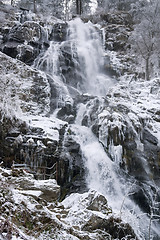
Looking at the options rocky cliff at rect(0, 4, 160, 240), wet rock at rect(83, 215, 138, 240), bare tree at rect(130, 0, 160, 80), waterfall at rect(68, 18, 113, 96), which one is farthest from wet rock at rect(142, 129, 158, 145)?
bare tree at rect(130, 0, 160, 80)

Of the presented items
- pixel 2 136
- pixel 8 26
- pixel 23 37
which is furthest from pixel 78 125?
pixel 8 26

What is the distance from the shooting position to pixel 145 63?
19.9m

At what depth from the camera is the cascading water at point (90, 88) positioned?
338 inches

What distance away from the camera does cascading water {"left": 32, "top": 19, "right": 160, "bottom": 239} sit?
8.59 meters

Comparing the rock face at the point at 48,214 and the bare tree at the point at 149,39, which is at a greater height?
the bare tree at the point at 149,39

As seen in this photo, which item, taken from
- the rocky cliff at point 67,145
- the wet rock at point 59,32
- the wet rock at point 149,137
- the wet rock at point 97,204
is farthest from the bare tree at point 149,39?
the wet rock at point 97,204

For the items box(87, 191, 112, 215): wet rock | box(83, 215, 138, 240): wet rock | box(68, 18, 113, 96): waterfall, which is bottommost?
box(83, 215, 138, 240): wet rock

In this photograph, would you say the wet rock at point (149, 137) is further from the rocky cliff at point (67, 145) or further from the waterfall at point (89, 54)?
the waterfall at point (89, 54)

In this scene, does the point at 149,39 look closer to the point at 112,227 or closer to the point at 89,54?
the point at 89,54

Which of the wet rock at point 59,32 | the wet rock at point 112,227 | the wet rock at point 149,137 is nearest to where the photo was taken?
the wet rock at point 112,227

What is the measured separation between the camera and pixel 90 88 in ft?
54.2

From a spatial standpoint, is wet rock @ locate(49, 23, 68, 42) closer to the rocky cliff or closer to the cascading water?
the cascading water

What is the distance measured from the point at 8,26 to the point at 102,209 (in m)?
18.7

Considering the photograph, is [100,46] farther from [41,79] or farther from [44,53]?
[41,79]
